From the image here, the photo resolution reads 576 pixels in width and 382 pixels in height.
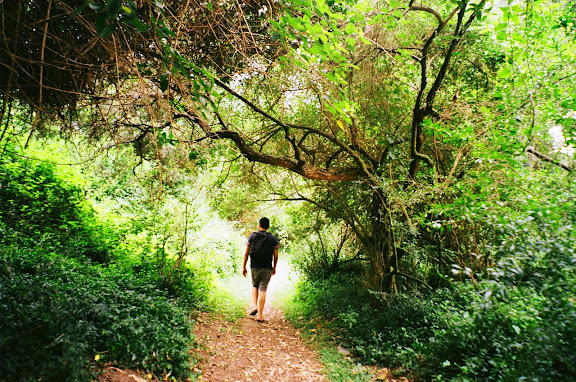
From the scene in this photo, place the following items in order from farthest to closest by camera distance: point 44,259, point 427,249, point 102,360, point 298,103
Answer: point 298,103 < point 427,249 < point 44,259 < point 102,360

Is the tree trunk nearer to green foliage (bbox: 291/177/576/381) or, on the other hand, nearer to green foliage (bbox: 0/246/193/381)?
green foliage (bbox: 291/177/576/381)

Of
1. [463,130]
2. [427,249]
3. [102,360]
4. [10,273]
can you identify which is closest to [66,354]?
[102,360]

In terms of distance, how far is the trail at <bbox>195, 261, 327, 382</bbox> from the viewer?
4180 millimetres

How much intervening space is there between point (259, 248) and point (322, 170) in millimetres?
2158

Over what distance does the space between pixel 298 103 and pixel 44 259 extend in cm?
496

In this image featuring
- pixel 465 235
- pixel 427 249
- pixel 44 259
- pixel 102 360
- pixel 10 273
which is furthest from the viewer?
pixel 427 249

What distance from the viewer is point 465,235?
17.5ft

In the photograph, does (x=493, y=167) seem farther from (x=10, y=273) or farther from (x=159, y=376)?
(x=10, y=273)

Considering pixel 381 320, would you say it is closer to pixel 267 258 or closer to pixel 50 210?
pixel 267 258

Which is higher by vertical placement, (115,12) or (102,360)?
(115,12)

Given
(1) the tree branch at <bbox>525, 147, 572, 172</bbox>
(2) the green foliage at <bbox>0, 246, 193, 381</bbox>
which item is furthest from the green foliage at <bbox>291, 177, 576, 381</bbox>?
(2) the green foliage at <bbox>0, 246, 193, 381</bbox>

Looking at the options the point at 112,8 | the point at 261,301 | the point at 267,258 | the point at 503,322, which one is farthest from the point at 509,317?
the point at 261,301

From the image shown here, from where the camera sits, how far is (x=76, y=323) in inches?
112

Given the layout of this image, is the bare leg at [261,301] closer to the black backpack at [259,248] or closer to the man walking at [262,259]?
the man walking at [262,259]
